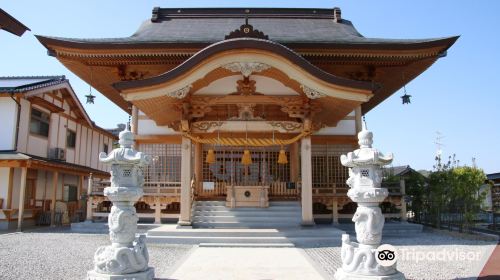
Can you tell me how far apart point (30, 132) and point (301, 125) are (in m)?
13.5

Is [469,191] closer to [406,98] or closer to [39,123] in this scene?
[406,98]

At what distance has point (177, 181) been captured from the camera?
14.2 metres

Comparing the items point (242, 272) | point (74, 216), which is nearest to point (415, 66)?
point (242, 272)

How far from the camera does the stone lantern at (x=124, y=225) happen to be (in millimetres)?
5348

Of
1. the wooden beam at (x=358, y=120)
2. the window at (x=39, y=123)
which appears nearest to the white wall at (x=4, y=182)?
the window at (x=39, y=123)

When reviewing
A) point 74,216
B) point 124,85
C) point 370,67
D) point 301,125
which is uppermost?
point 370,67

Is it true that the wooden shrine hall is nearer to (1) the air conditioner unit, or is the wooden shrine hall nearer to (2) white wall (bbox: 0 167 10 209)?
(2) white wall (bbox: 0 167 10 209)

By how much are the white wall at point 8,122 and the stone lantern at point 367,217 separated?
51.8ft

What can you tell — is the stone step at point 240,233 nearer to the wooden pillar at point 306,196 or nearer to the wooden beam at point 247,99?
the wooden pillar at point 306,196

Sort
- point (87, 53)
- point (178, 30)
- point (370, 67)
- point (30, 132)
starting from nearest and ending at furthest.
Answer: point (87, 53) → point (370, 67) → point (178, 30) → point (30, 132)

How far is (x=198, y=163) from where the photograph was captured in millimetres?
14570

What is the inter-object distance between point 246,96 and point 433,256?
21.8 ft

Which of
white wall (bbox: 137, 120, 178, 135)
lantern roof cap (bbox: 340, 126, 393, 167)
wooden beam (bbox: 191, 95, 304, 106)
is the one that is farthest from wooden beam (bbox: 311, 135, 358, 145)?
lantern roof cap (bbox: 340, 126, 393, 167)

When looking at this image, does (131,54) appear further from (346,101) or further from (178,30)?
(346,101)
